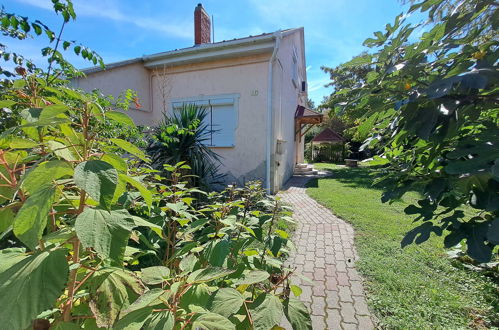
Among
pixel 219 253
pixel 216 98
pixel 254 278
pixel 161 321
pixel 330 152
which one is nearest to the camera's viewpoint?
pixel 161 321

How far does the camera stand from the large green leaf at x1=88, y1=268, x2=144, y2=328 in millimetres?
693

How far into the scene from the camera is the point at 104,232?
590 mm

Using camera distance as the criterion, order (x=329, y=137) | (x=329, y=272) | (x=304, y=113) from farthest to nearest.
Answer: (x=329, y=137)
(x=304, y=113)
(x=329, y=272)

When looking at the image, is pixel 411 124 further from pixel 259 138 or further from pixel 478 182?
pixel 259 138

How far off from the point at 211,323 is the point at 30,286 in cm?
44

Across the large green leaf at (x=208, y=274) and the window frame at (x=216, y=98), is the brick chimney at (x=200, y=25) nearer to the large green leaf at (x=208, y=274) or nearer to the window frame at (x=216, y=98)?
the window frame at (x=216, y=98)

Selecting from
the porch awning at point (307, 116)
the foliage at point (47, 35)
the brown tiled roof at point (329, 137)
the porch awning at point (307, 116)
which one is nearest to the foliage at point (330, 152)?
the brown tiled roof at point (329, 137)

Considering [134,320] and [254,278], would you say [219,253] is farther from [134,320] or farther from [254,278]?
[134,320]

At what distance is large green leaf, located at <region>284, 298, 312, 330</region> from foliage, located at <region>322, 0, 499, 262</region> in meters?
0.69

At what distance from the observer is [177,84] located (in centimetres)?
841

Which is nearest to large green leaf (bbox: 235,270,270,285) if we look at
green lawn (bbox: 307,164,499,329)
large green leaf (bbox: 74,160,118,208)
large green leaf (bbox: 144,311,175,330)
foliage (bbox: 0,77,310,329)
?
foliage (bbox: 0,77,310,329)

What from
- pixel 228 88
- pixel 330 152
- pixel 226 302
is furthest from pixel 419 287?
pixel 330 152

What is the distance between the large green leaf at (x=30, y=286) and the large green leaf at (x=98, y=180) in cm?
21

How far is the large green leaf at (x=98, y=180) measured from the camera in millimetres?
553
